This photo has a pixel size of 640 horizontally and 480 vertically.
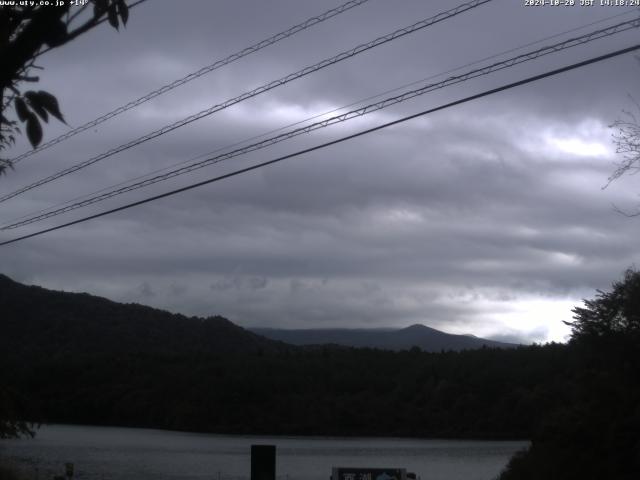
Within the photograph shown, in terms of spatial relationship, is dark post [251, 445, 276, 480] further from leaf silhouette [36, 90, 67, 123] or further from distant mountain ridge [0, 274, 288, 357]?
distant mountain ridge [0, 274, 288, 357]

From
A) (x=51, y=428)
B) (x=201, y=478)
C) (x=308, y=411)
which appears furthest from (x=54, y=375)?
(x=201, y=478)

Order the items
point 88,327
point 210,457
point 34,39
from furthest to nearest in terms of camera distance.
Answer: point 88,327 < point 210,457 < point 34,39

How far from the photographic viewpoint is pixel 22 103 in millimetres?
5766

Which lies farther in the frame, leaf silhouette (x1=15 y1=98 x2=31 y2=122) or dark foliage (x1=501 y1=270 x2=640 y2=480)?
dark foliage (x1=501 y1=270 x2=640 y2=480)

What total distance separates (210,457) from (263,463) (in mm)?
33649

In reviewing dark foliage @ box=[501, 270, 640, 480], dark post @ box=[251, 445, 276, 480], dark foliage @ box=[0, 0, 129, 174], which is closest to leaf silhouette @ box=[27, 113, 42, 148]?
dark foliage @ box=[0, 0, 129, 174]

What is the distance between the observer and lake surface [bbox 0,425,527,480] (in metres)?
40.2

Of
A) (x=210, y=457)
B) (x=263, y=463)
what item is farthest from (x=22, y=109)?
(x=210, y=457)

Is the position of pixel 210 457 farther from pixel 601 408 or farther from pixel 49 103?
pixel 49 103

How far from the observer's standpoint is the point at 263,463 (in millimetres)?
16766

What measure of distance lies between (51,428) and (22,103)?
7066 cm

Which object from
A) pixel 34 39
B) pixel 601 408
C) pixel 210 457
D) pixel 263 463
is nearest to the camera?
pixel 34 39

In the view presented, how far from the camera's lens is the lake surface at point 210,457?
4019 cm

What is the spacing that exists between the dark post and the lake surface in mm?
17901
